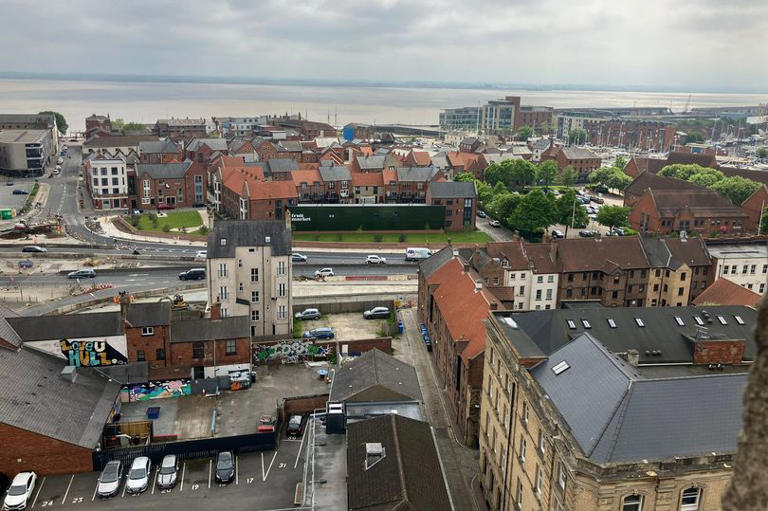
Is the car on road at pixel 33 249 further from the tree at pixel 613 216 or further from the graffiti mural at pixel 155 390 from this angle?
the tree at pixel 613 216

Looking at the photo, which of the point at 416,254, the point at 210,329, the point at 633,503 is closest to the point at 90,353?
the point at 210,329

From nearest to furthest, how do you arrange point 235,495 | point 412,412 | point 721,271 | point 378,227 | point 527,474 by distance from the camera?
point 527,474 → point 235,495 → point 412,412 → point 721,271 → point 378,227

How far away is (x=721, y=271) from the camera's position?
2793 inches

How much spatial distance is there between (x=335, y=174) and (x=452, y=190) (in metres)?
24.6

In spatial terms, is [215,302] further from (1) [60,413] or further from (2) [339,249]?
(2) [339,249]

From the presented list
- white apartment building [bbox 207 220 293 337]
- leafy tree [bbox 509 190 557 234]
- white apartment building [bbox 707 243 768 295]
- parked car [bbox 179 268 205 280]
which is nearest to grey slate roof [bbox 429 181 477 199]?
leafy tree [bbox 509 190 557 234]

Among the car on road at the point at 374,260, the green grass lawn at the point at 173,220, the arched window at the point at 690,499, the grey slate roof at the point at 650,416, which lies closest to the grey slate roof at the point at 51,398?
the grey slate roof at the point at 650,416

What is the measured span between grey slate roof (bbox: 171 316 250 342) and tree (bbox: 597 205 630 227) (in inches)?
2989

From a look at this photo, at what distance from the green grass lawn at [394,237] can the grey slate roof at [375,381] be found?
5495 cm

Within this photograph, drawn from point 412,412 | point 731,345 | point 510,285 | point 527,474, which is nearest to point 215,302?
point 412,412

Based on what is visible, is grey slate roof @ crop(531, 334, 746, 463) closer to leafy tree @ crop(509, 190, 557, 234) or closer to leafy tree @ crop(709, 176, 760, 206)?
leafy tree @ crop(509, 190, 557, 234)

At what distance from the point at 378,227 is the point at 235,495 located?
72.4 m

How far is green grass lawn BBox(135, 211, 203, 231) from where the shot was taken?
107 meters

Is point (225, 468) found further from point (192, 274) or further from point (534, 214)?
point (534, 214)
